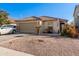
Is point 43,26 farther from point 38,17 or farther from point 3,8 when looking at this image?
point 3,8

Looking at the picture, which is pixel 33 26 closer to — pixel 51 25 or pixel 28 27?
pixel 28 27

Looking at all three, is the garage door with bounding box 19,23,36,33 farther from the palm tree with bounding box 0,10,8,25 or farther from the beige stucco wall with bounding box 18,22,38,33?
the palm tree with bounding box 0,10,8,25

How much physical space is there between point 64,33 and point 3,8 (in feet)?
8.60

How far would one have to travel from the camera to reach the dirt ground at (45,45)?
383 inches

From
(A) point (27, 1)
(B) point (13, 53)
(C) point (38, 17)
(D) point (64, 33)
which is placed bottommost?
(B) point (13, 53)

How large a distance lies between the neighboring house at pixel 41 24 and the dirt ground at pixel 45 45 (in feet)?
0.97

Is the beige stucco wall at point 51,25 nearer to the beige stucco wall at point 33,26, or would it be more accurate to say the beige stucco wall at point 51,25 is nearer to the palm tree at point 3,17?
the beige stucco wall at point 33,26

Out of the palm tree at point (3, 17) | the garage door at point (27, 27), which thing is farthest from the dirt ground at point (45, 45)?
the palm tree at point (3, 17)

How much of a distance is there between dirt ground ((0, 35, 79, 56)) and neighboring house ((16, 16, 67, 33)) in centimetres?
29

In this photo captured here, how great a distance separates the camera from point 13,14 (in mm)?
10070

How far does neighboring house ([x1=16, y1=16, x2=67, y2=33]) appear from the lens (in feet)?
32.9

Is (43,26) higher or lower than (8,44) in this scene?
higher

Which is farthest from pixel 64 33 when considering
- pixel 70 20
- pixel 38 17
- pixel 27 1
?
pixel 27 1

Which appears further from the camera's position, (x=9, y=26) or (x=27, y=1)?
(x=9, y=26)
